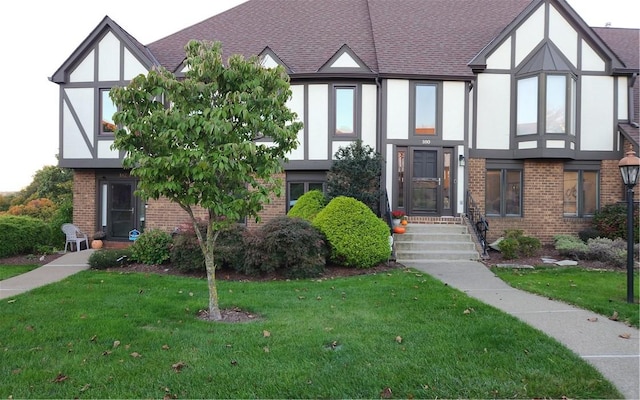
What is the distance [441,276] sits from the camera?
9.31 meters

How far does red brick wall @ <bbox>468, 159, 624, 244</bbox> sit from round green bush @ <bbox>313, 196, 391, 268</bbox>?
17.4 feet

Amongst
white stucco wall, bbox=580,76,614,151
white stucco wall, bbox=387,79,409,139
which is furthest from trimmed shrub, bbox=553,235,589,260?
white stucco wall, bbox=387,79,409,139

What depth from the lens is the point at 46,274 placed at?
9.73m

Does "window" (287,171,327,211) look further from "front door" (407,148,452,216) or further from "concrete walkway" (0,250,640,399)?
"concrete walkway" (0,250,640,399)

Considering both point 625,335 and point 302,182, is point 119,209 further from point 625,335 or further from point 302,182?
point 625,335

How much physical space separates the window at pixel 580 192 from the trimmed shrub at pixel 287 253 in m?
9.82

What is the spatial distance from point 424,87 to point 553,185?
548cm

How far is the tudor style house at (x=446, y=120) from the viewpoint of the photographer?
13375 mm

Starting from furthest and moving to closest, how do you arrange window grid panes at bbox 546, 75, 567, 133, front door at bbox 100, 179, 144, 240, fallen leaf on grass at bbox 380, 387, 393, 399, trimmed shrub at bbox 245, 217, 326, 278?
1. front door at bbox 100, 179, 144, 240
2. window grid panes at bbox 546, 75, 567, 133
3. trimmed shrub at bbox 245, 217, 326, 278
4. fallen leaf on grass at bbox 380, 387, 393, 399

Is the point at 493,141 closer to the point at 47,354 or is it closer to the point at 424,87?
the point at 424,87

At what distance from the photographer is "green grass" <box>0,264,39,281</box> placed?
949cm

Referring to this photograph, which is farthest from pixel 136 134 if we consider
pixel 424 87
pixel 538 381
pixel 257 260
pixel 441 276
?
pixel 424 87

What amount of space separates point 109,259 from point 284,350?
7.38m

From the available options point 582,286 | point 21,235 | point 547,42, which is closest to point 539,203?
point 547,42
